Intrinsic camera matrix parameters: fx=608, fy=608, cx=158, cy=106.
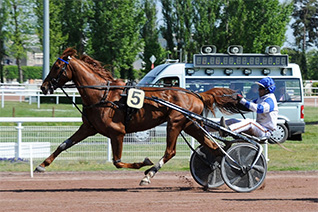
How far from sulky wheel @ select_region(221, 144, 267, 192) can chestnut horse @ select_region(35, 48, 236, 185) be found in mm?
422

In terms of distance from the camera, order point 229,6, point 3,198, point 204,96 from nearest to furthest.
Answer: point 3,198, point 204,96, point 229,6

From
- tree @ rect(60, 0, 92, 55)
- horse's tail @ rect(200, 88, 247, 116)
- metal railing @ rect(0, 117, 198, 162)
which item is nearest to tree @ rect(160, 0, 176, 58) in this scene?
tree @ rect(60, 0, 92, 55)

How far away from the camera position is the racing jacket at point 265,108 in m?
8.29

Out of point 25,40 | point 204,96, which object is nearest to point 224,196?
point 204,96

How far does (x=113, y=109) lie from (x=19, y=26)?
30800 millimetres

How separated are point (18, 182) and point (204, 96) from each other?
3238mm

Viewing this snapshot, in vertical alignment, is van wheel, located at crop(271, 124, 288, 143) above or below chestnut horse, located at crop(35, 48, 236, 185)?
below

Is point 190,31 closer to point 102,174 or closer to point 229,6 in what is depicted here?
point 229,6

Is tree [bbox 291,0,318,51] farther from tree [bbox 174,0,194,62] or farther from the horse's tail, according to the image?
the horse's tail

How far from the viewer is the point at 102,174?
35.8ft

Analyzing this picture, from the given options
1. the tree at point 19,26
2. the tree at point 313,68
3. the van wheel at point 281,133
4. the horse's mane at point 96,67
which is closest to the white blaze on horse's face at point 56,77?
the horse's mane at point 96,67

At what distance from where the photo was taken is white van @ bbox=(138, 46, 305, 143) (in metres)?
15.8

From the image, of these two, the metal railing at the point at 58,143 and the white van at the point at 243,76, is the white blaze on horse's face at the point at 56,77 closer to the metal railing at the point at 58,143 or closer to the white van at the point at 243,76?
the metal railing at the point at 58,143

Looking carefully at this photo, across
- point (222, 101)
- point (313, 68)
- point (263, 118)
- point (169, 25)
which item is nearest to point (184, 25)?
point (169, 25)
